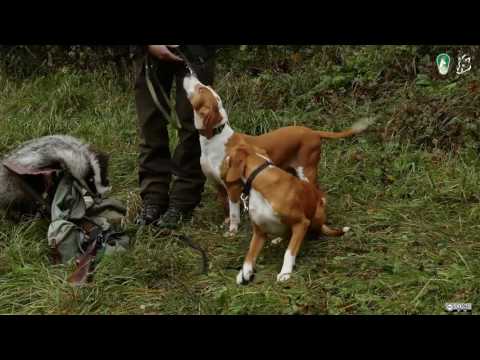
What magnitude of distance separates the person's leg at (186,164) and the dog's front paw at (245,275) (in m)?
1.04

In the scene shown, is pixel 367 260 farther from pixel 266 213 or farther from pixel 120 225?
pixel 120 225

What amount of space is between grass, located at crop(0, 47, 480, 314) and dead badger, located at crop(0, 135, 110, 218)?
0.66 ft

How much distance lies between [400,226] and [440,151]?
59.4 inches

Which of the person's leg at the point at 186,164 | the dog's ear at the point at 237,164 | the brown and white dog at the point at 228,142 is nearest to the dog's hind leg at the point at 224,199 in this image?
the brown and white dog at the point at 228,142

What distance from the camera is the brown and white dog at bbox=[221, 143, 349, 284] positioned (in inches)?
155

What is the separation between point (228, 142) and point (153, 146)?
664 millimetres

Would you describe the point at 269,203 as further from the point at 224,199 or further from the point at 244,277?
the point at 224,199

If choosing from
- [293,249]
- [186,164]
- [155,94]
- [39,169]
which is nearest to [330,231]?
[293,249]

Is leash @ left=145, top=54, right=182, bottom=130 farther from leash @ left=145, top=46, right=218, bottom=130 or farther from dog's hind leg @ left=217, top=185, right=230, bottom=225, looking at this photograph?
dog's hind leg @ left=217, top=185, right=230, bottom=225

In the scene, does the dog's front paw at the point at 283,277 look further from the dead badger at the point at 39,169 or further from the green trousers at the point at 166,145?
the dead badger at the point at 39,169

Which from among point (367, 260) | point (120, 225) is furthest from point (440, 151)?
point (120, 225)

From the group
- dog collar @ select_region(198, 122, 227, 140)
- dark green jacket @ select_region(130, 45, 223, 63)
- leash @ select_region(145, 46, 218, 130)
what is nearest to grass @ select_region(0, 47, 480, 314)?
dog collar @ select_region(198, 122, 227, 140)

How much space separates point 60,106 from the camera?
7535 millimetres

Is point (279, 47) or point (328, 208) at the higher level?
point (279, 47)
